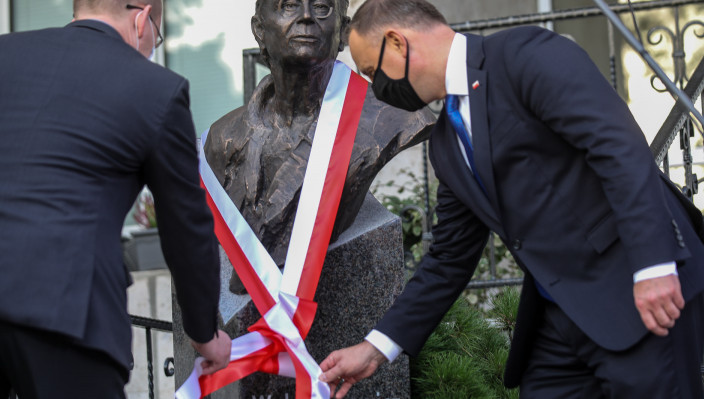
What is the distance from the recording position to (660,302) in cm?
227

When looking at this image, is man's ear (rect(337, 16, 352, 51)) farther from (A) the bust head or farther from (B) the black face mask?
(B) the black face mask

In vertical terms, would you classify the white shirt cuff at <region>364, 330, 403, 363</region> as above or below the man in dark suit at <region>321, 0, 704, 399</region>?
below

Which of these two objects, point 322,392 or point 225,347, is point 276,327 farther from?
point 225,347

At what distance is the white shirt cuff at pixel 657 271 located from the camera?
2.27 m

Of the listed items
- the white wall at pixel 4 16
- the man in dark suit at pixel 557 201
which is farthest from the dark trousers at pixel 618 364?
the white wall at pixel 4 16

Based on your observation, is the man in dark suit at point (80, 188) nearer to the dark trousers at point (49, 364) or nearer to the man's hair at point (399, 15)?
the dark trousers at point (49, 364)

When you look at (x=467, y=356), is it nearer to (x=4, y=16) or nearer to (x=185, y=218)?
(x=185, y=218)

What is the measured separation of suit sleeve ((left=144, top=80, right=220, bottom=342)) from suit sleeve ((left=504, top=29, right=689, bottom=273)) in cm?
95

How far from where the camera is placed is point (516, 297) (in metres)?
4.56

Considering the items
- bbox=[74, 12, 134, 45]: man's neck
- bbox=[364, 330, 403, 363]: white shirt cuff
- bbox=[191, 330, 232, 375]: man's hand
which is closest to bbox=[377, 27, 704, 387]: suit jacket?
bbox=[364, 330, 403, 363]: white shirt cuff

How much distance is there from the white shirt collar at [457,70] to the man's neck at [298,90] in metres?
1.24

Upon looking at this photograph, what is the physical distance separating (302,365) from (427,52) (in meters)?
1.35

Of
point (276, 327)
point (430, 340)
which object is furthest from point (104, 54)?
point (430, 340)

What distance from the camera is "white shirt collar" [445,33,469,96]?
2.69m
